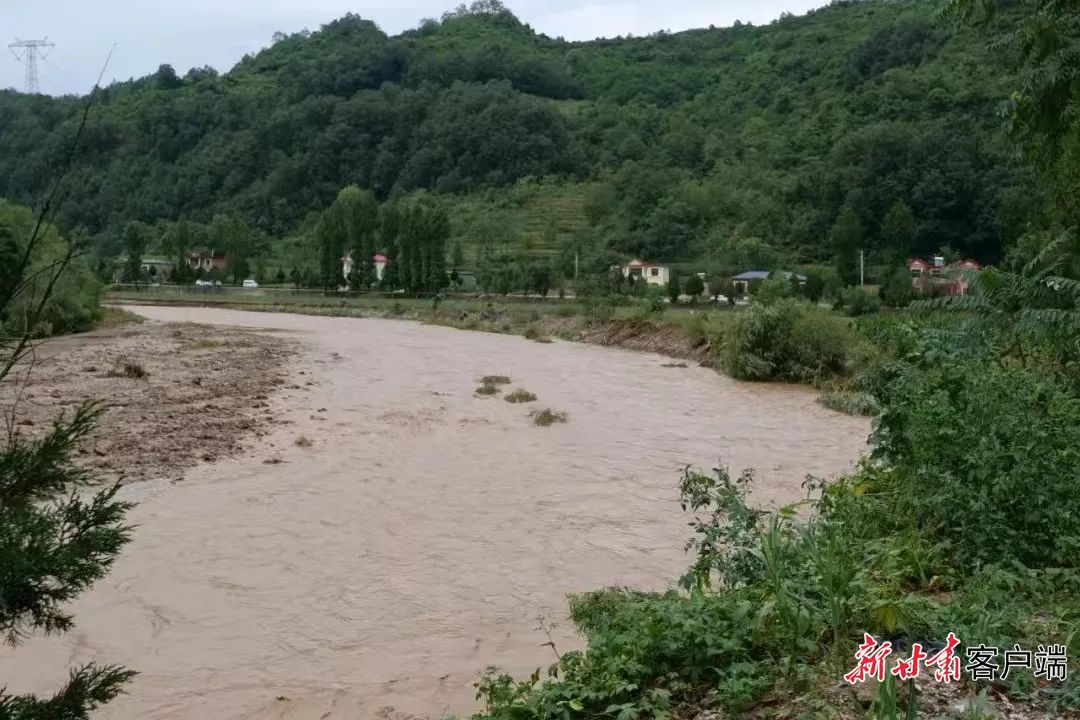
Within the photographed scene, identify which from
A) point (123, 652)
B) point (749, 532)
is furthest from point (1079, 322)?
point (123, 652)

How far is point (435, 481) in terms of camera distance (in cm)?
1246

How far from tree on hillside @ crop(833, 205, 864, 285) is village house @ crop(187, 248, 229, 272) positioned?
52150 mm

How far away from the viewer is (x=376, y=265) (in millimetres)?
74812

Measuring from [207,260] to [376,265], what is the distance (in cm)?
2051

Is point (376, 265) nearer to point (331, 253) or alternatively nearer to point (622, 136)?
point (331, 253)

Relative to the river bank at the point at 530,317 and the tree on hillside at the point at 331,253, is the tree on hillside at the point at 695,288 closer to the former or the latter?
the river bank at the point at 530,317

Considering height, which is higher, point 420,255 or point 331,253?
point 331,253

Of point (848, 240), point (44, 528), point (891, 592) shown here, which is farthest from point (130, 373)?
point (848, 240)

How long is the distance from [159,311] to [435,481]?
168 feet

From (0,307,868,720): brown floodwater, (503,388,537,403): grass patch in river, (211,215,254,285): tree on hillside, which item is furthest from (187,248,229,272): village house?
(0,307,868,720): brown floodwater

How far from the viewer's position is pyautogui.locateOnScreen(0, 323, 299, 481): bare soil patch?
42.8 ft

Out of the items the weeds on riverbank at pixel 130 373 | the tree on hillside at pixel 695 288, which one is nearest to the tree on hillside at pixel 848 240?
the tree on hillside at pixel 695 288

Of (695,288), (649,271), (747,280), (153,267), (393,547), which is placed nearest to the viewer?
(393,547)

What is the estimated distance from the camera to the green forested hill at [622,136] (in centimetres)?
6141
